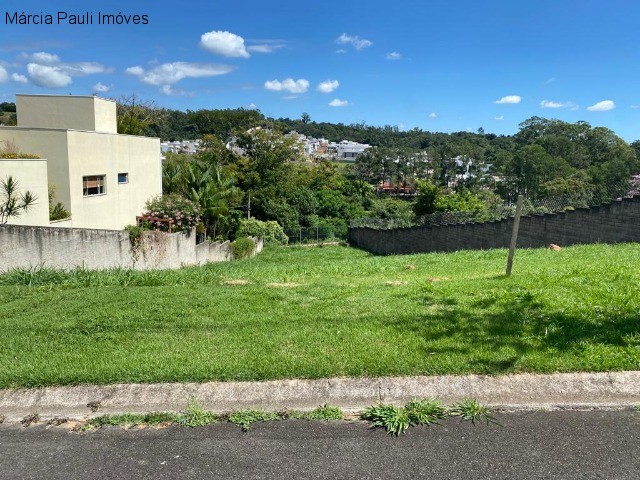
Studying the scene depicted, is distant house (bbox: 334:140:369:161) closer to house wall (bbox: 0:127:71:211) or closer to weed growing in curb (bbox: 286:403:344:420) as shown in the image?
house wall (bbox: 0:127:71:211)

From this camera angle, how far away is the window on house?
1920 centimetres

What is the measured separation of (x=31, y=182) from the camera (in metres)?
15.6

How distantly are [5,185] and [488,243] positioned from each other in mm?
16414

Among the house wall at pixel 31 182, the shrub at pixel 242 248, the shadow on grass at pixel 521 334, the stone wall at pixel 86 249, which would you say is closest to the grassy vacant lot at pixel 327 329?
the shadow on grass at pixel 521 334

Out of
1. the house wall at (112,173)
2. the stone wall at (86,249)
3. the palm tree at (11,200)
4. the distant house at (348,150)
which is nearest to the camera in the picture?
the stone wall at (86,249)

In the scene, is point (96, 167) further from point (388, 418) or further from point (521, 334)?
point (388, 418)

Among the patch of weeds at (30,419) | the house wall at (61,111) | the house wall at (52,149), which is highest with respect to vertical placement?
the house wall at (61,111)

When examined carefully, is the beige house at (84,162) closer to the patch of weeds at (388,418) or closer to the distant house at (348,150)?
the patch of weeds at (388,418)

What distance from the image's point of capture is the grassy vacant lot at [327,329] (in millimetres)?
5012

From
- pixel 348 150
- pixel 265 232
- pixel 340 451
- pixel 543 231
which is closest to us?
pixel 340 451

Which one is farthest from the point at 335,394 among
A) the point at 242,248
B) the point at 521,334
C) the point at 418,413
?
the point at 242,248

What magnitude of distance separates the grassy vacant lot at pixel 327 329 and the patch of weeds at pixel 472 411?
1.67ft

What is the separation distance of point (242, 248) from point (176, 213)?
6233mm

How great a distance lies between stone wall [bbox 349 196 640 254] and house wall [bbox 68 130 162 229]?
1288 centimetres
